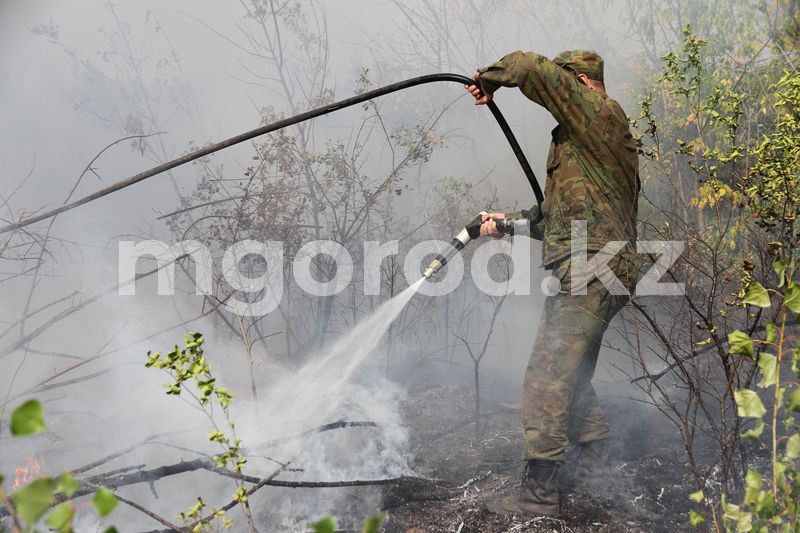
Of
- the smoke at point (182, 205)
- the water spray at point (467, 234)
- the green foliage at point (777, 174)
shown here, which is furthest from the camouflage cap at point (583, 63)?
the smoke at point (182, 205)

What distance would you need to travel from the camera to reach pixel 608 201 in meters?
3.16

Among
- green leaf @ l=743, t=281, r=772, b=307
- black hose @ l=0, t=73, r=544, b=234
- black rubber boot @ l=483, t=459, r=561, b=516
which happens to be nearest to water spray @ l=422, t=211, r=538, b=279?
black hose @ l=0, t=73, r=544, b=234

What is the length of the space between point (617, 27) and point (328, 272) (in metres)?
7.75

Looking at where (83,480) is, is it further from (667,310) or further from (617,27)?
(617,27)

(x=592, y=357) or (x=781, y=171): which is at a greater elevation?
(x=781, y=171)

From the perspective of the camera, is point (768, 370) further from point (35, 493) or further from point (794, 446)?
point (35, 493)

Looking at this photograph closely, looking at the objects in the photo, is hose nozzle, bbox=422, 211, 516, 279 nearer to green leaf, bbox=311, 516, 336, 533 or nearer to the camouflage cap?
the camouflage cap

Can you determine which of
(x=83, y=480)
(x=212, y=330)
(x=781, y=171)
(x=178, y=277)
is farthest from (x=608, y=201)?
(x=178, y=277)

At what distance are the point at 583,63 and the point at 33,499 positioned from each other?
3329mm

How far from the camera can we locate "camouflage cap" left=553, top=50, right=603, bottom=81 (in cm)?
332

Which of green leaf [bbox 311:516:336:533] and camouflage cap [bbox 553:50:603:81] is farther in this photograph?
camouflage cap [bbox 553:50:603:81]

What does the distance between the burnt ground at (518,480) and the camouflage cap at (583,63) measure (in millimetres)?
2141

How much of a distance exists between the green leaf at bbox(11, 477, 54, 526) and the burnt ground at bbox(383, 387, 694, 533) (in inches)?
98.4

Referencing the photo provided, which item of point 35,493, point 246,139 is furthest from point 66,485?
point 246,139
